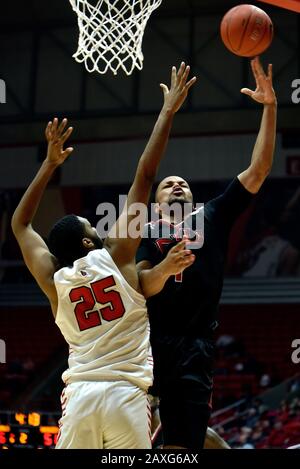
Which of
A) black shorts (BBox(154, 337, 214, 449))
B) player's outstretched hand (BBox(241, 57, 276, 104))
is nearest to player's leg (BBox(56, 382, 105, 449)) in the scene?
black shorts (BBox(154, 337, 214, 449))

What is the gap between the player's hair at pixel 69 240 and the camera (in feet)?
10.8

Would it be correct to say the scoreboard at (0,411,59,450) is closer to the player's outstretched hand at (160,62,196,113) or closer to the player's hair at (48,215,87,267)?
the player's hair at (48,215,87,267)

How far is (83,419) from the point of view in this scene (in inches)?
Result: 117

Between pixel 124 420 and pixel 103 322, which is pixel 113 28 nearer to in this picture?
pixel 103 322

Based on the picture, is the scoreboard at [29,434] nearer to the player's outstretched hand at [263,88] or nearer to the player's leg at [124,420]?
the player's leg at [124,420]

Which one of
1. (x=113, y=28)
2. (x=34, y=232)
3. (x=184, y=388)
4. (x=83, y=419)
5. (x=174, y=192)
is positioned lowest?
(x=184, y=388)

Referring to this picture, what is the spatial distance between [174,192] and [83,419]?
5.09ft

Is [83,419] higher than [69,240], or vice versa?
[69,240]

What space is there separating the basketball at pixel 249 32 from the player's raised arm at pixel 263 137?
35cm

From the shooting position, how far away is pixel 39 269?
3389 mm

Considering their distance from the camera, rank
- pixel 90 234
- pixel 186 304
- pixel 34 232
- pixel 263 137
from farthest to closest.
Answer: pixel 263 137 → pixel 186 304 → pixel 34 232 → pixel 90 234

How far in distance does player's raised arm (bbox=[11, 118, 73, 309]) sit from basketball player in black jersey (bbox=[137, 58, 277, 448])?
466mm

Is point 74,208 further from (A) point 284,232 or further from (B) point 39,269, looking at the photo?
(B) point 39,269

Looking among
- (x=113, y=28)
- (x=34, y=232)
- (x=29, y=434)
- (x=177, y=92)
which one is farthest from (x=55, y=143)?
(x=29, y=434)
